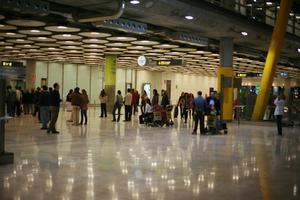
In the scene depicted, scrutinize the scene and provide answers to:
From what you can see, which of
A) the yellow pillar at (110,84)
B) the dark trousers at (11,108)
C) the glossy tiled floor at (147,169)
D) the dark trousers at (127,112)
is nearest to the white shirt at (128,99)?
the dark trousers at (127,112)

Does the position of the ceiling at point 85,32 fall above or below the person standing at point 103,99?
above

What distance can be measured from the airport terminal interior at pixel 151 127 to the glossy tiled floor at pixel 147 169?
1.1 inches

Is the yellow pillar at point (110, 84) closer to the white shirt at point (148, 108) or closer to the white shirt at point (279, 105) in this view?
the white shirt at point (148, 108)

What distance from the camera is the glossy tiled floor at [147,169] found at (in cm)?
682

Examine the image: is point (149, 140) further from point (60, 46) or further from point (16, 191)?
point (60, 46)

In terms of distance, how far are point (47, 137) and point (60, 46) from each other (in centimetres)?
1627

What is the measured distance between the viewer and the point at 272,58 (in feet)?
73.4

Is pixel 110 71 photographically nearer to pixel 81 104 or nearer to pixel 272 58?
pixel 81 104

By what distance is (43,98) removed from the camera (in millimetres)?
16922

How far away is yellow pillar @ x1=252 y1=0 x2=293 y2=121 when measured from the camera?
2172 centimetres

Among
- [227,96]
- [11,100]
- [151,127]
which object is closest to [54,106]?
[151,127]

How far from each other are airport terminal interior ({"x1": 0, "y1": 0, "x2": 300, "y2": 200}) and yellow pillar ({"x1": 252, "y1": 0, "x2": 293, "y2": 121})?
5 cm

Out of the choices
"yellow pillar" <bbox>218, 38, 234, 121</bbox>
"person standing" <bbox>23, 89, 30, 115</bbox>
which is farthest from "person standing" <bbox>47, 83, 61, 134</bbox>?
"person standing" <bbox>23, 89, 30, 115</bbox>

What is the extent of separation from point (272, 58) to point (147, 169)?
15525 millimetres
